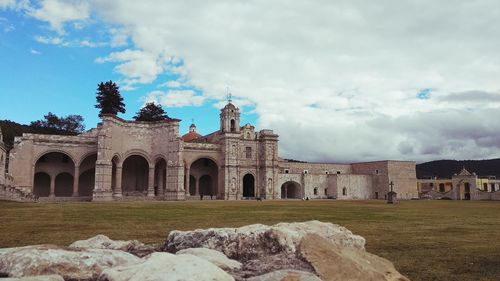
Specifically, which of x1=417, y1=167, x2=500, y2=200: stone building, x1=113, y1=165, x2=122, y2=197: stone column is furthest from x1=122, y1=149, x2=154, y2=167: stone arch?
x1=417, y1=167, x2=500, y2=200: stone building

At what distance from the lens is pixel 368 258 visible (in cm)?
538

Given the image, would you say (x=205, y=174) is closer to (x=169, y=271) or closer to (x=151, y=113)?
(x=151, y=113)

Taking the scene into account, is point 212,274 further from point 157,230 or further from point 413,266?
point 157,230

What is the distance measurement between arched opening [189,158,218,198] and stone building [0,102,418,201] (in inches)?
4.9

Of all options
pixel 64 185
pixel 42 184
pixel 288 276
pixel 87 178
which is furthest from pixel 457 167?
pixel 288 276

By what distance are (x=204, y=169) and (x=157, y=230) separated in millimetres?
42326

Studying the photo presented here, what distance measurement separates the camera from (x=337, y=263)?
15.1ft

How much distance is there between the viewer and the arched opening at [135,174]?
49594mm

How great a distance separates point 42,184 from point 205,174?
18455mm

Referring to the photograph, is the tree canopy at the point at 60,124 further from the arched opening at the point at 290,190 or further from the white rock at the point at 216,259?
the white rock at the point at 216,259

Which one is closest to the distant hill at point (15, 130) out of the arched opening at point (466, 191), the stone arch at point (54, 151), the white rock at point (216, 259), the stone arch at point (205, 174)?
the stone arch at point (54, 151)

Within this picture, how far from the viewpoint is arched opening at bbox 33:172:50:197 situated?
4528 centimetres

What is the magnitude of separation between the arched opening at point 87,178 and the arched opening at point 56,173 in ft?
3.42

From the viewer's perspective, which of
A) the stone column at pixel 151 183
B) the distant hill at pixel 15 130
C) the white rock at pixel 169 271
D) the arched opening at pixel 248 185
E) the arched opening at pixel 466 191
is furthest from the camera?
the arched opening at pixel 466 191
